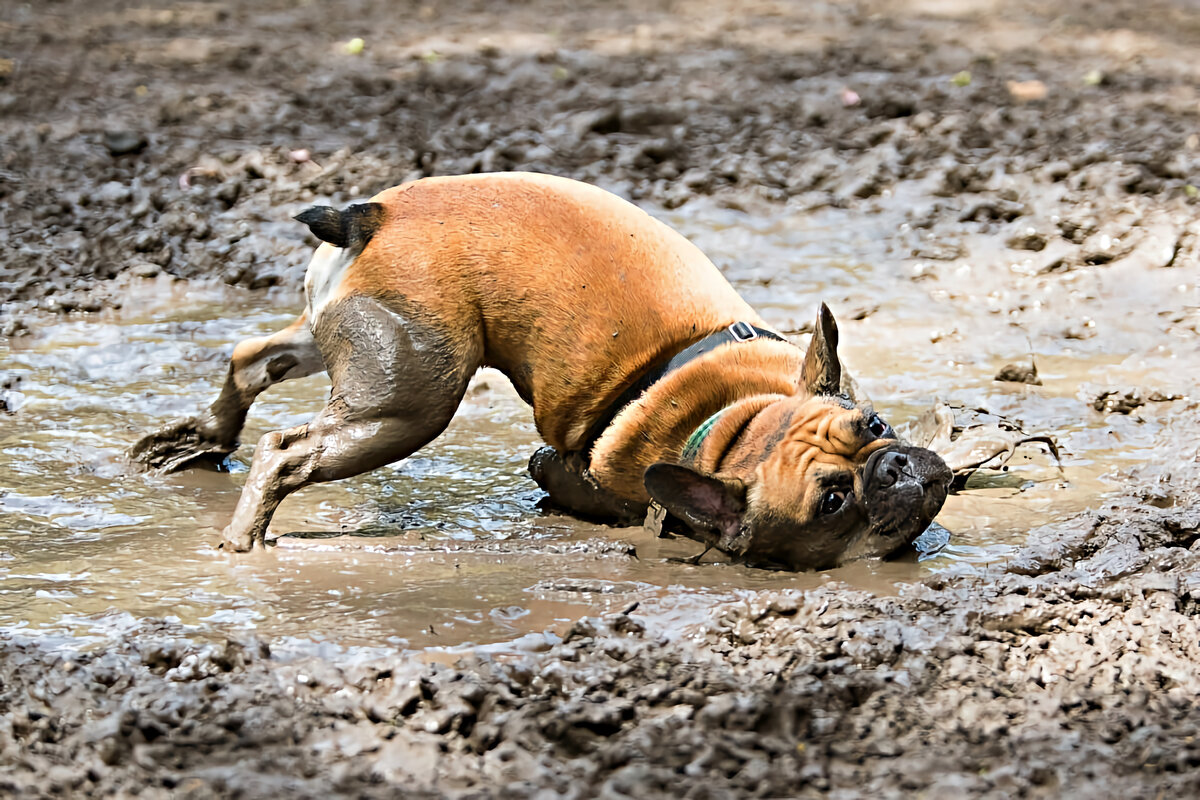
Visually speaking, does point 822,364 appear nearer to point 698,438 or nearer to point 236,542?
point 698,438

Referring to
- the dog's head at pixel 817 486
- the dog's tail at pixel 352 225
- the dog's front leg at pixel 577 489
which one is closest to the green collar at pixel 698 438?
the dog's head at pixel 817 486

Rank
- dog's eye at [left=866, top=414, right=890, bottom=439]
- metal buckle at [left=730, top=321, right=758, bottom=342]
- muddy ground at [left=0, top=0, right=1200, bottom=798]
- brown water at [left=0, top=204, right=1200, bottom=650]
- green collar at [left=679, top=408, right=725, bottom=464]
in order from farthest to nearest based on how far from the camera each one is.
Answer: metal buckle at [left=730, top=321, right=758, bottom=342] → green collar at [left=679, top=408, right=725, bottom=464] → dog's eye at [left=866, top=414, right=890, bottom=439] → brown water at [left=0, top=204, right=1200, bottom=650] → muddy ground at [left=0, top=0, right=1200, bottom=798]

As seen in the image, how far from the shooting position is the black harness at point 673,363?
4.69 metres

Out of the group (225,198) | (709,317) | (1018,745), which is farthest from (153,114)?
(1018,745)

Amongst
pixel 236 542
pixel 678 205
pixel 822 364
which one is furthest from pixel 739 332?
pixel 678 205

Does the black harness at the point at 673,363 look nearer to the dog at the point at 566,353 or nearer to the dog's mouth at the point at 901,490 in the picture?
the dog at the point at 566,353

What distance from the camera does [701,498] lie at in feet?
14.4

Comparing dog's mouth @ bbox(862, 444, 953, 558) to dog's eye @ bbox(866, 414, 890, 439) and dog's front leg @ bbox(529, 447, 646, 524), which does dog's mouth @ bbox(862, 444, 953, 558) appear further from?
dog's front leg @ bbox(529, 447, 646, 524)

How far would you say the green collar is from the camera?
4.64 meters

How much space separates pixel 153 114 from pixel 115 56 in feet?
7.81

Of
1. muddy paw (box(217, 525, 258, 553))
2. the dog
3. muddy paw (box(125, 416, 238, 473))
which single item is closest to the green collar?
the dog

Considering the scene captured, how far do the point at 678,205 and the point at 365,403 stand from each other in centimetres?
486

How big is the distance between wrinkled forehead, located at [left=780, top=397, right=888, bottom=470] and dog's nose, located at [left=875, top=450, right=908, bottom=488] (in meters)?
0.08

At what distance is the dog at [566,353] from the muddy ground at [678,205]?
594mm
